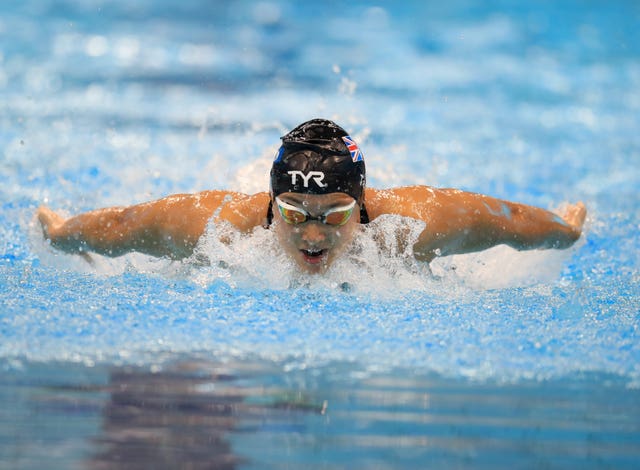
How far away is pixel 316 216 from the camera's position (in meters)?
3.30

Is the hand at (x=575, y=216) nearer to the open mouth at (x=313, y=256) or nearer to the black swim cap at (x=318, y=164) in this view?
the black swim cap at (x=318, y=164)

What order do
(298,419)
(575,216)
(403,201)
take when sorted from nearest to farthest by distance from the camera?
(298,419) → (403,201) → (575,216)

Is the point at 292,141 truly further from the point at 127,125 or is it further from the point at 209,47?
the point at 209,47

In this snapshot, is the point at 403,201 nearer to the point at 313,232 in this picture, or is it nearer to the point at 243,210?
the point at 313,232

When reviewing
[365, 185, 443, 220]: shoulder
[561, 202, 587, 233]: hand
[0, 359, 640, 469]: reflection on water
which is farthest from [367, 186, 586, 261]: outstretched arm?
[0, 359, 640, 469]: reflection on water

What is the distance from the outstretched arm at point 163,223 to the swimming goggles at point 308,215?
28cm

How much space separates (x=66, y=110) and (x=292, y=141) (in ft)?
16.8

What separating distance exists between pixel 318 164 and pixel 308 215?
201 mm

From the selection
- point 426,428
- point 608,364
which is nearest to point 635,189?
point 608,364

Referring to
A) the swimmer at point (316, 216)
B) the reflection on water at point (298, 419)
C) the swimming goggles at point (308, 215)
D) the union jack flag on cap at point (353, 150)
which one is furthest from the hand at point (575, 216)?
the reflection on water at point (298, 419)

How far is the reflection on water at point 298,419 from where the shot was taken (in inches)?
67.0

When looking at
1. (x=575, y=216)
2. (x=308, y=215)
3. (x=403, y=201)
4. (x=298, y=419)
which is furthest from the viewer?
(x=575, y=216)

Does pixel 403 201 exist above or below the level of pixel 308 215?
above

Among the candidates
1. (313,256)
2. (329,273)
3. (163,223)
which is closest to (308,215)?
(313,256)
